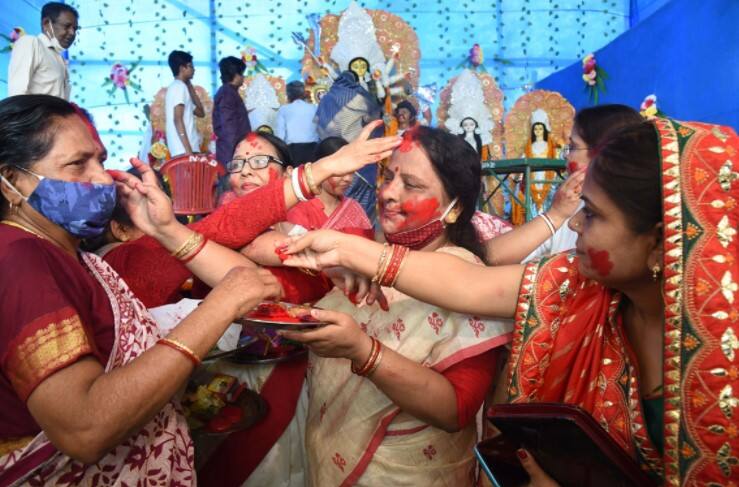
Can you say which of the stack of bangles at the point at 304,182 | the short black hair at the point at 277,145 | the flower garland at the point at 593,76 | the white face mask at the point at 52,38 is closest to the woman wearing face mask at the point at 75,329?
the stack of bangles at the point at 304,182

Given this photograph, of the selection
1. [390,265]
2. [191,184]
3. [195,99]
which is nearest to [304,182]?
[390,265]

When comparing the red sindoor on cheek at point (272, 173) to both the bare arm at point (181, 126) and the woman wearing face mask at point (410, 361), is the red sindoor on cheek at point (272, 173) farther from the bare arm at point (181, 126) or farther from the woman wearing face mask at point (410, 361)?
the bare arm at point (181, 126)

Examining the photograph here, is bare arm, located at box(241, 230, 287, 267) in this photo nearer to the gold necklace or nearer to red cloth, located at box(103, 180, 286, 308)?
red cloth, located at box(103, 180, 286, 308)

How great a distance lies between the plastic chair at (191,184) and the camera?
416cm

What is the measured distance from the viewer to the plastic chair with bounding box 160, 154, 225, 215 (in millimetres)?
4160

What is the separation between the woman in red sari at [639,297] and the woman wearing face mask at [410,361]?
0.69 ft

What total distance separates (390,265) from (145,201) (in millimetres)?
922

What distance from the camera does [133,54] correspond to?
1270cm

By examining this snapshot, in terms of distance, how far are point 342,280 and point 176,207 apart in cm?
250

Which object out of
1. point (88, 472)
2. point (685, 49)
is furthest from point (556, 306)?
point (685, 49)

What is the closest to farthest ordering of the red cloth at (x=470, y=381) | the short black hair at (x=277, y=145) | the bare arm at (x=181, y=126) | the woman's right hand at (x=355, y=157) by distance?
1. the red cloth at (x=470, y=381)
2. the woman's right hand at (x=355, y=157)
3. the short black hair at (x=277, y=145)
4. the bare arm at (x=181, y=126)

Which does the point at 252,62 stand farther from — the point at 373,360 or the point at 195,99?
the point at 373,360

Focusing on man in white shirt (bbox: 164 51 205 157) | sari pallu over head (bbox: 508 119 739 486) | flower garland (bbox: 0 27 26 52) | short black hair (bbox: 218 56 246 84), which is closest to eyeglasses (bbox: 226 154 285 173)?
sari pallu over head (bbox: 508 119 739 486)

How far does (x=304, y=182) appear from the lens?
2.18 metres
